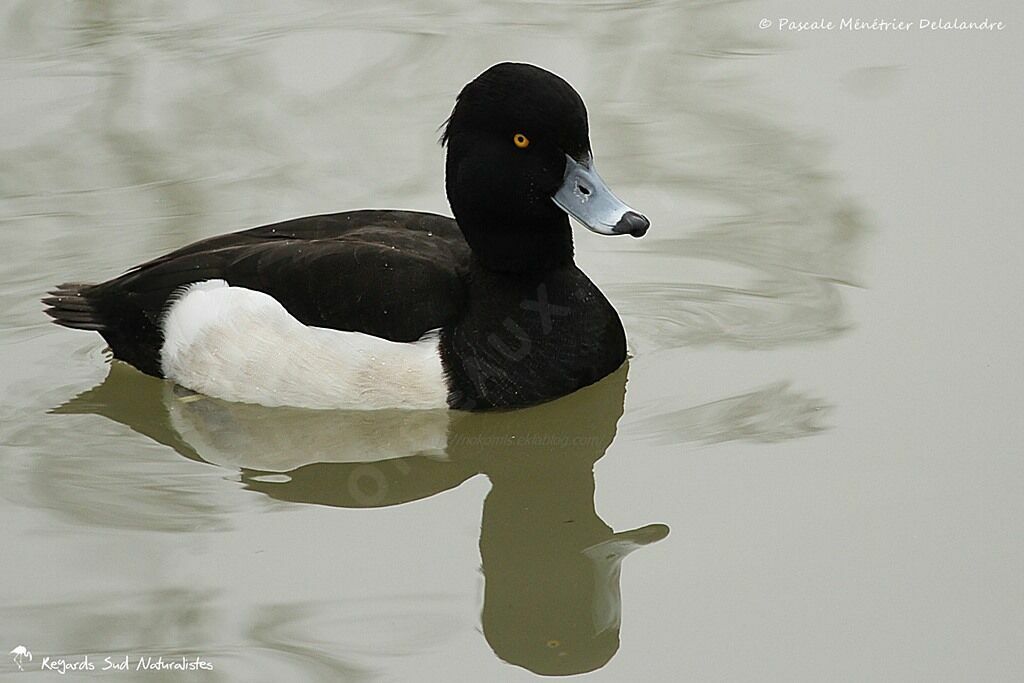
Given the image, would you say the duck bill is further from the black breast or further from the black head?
the black breast

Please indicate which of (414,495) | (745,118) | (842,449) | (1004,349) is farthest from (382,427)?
(745,118)

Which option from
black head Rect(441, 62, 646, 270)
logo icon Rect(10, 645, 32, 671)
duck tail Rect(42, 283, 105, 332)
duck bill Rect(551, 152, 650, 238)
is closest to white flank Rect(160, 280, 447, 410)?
duck tail Rect(42, 283, 105, 332)

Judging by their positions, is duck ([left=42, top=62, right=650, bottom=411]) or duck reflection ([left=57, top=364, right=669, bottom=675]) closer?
duck reflection ([left=57, top=364, right=669, bottom=675])

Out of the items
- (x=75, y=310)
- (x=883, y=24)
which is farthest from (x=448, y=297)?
(x=883, y=24)

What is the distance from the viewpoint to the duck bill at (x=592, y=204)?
19.1 ft

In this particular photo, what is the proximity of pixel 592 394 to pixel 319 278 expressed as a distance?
1046 mm

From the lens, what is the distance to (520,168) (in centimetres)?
589

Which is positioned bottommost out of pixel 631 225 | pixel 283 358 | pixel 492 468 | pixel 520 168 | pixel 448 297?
pixel 492 468

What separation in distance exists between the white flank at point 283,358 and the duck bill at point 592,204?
649 millimetres

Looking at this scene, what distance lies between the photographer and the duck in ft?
19.3

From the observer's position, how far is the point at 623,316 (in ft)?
22.2

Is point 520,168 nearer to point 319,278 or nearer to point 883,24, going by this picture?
point 319,278

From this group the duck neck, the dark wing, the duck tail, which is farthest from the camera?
the duck tail

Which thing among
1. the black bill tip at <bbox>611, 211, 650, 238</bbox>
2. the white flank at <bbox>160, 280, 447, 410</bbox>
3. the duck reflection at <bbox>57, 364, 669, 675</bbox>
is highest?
the black bill tip at <bbox>611, 211, 650, 238</bbox>
